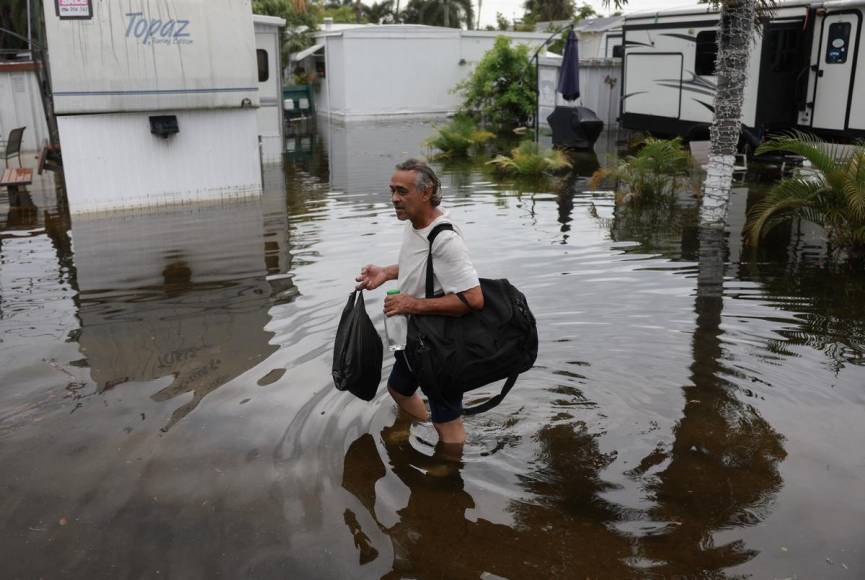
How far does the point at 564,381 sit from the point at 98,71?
849 centimetres

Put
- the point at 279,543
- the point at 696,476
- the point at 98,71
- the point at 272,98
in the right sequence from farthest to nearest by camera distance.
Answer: the point at 272,98
the point at 98,71
the point at 696,476
the point at 279,543

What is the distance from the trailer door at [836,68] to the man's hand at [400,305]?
41.3ft

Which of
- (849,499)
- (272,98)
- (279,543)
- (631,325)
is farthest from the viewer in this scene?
(272,98)

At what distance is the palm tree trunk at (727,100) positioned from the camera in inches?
376

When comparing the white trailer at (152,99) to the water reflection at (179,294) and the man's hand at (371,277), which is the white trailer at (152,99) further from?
the man's hand at (371,277)

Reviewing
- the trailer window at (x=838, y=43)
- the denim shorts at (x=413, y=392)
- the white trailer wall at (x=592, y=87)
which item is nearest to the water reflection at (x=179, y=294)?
the denim shorts at (x=413, y=392)

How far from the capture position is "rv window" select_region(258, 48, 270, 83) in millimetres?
17531

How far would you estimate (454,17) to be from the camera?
6394cm

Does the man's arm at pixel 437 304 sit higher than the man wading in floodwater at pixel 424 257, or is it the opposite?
the man wading in floodwater at pixel 424 257

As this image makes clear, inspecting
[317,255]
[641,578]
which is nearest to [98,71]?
[317,255]

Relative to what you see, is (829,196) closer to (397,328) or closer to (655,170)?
(655,170)

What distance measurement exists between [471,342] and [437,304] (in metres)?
0.25

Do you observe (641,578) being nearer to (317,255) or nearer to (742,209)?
(317,255)

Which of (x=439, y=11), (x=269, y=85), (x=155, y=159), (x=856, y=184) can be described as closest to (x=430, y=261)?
(x=856, y=184)
